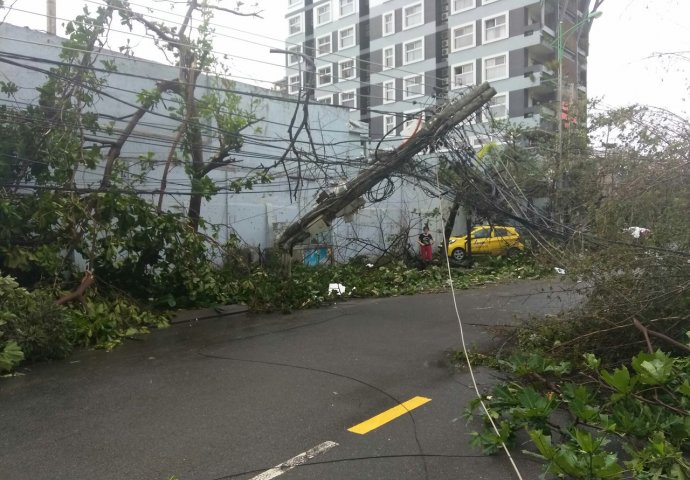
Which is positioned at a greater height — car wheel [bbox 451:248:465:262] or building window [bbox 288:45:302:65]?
building window [bbox 288:45:302:65]

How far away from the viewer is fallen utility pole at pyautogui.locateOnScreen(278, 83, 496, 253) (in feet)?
34.7

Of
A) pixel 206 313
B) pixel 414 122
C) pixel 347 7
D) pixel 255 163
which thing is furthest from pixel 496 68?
pixel 206 313

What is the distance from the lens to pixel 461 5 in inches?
1507

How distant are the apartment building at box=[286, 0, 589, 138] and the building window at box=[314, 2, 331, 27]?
0.09 metres

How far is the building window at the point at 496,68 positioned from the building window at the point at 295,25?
2116 centimetres

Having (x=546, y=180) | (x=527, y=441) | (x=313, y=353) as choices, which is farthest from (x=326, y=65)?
(x=527, y=441)

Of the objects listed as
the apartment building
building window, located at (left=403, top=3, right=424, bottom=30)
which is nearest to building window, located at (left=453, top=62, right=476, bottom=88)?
the apartment building

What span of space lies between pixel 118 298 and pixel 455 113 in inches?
285

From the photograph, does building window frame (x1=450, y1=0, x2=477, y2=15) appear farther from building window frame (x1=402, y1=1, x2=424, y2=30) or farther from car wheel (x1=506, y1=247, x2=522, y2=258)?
car wheel (x1=506, y1=247, x2=522, y2=258)

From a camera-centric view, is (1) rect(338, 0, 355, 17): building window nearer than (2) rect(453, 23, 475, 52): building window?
No

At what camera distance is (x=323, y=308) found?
12258 mm

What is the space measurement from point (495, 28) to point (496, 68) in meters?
2.64

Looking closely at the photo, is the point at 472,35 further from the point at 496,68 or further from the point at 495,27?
the point at 496,68

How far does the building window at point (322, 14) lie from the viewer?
157 feet
